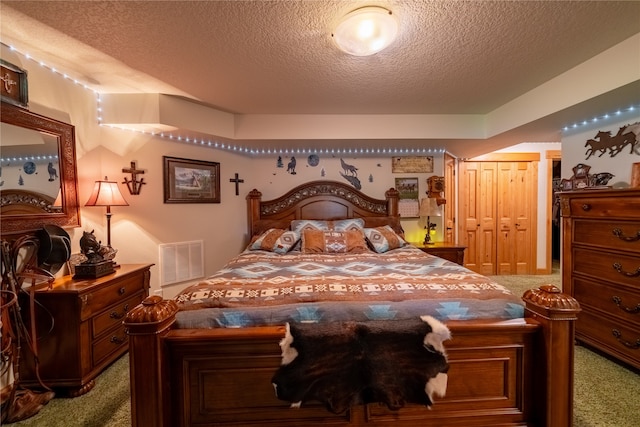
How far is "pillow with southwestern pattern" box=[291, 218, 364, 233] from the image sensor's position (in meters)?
3.20

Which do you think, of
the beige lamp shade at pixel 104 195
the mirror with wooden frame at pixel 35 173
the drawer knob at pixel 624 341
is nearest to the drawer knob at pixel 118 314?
the beige lamp shade at pixel 104 195

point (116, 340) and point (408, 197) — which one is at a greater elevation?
point (408, 197)

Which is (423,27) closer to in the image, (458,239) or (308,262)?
(308,262)

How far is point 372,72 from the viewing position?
2225 millimetres

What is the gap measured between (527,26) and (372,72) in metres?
1.01

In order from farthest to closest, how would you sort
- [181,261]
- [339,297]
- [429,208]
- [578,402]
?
[429,208]
[181,261]
[578,402]
[339,297]

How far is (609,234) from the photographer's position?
2.08 m

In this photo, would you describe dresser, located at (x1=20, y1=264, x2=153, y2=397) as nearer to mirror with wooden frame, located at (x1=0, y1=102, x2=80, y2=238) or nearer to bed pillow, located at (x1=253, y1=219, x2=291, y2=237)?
mirror with wooden frame, located at (x1=0, y1=102, x2=80, y2=238)

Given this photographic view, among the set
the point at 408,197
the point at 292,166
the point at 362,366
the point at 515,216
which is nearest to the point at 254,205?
the point at 292,166

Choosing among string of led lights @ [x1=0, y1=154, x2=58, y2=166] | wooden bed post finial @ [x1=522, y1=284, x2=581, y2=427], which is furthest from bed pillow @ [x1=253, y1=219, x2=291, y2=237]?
wooden bed post finial @ [x1=522, y1=284, x2=581, y2=427]

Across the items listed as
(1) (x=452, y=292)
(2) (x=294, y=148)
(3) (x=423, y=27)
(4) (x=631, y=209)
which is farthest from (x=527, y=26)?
(2) (x=294, y=148)

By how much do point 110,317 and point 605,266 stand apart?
3.83 metres

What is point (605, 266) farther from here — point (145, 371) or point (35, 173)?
point (35, 173)

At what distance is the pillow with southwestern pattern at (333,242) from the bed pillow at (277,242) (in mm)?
137
